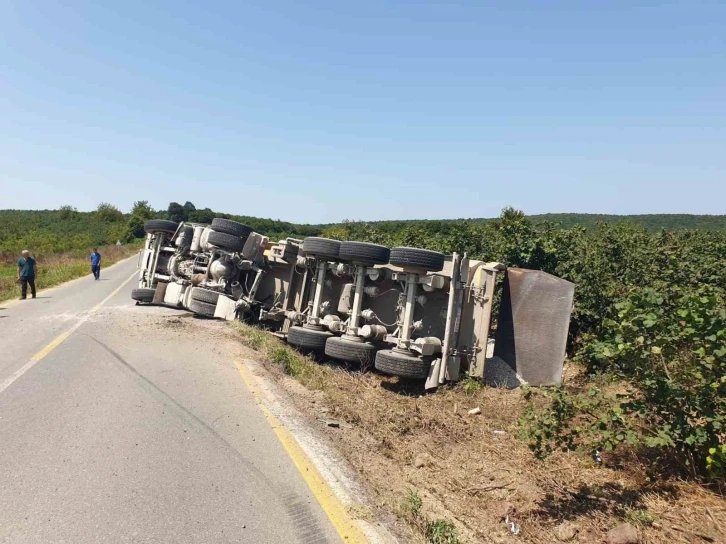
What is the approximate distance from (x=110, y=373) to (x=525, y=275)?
6.00 m

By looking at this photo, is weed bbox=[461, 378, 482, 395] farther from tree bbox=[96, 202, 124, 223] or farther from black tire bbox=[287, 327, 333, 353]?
tree bbox=[96, 202, 124, 223]

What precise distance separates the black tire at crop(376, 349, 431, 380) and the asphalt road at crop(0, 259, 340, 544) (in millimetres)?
1964

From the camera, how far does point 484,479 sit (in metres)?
4.96

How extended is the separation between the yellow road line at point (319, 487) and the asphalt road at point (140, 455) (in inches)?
2.6

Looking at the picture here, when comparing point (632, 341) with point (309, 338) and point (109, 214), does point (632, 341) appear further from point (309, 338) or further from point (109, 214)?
point (109, 214)

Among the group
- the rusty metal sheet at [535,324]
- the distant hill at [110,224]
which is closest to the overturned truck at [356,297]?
the rusty metal sheet at [535,324]

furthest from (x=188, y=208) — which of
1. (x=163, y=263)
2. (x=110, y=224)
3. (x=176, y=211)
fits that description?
(x=163, y=263)

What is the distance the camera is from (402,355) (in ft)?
25.0

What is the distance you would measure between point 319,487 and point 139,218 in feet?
285

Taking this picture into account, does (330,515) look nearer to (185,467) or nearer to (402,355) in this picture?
(185,467)

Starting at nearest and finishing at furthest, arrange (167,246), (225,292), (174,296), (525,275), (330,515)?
(330,515) → (525,275) → (225,292) → (174,296) → (167,246)

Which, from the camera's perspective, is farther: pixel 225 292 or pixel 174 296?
pixel 174 296

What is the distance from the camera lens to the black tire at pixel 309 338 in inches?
348

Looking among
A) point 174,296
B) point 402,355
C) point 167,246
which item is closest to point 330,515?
point 402,355
